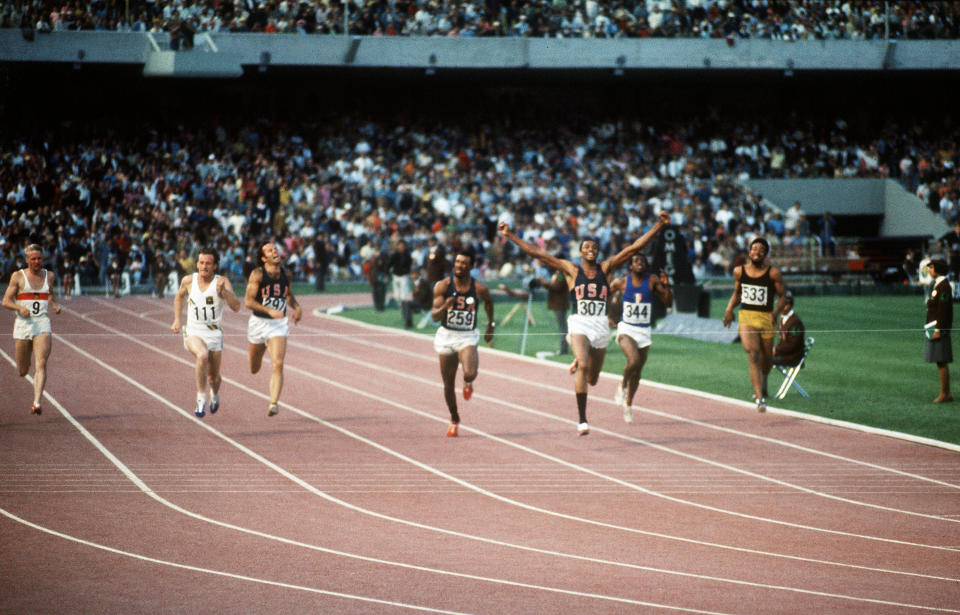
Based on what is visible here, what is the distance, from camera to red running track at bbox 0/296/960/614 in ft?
23.4

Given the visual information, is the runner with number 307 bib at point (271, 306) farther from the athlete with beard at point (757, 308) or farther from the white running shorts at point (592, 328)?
the athlete with beard at point (757, 308)

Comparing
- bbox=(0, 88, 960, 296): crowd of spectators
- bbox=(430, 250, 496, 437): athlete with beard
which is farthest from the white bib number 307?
bbox=(0, 88, 960, 296): crowd of spectators

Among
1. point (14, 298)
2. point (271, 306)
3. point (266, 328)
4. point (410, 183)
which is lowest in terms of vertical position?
point (266, 328)

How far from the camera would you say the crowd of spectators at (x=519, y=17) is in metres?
36.6

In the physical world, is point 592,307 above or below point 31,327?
above

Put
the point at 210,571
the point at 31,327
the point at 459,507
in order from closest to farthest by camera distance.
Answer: the point at 210,571
the point at 459,507
the point at 31,327

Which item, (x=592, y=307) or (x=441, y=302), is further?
(x=592, y=307)

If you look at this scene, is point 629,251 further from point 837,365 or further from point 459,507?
point 837,365

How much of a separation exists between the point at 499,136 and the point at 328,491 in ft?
102

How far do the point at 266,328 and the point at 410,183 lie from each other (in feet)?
77.9

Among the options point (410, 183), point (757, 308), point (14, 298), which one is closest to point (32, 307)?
point (14, 298)

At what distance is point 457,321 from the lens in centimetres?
1281

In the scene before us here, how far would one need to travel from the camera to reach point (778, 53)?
130 ft

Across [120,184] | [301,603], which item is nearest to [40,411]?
[301,603]
